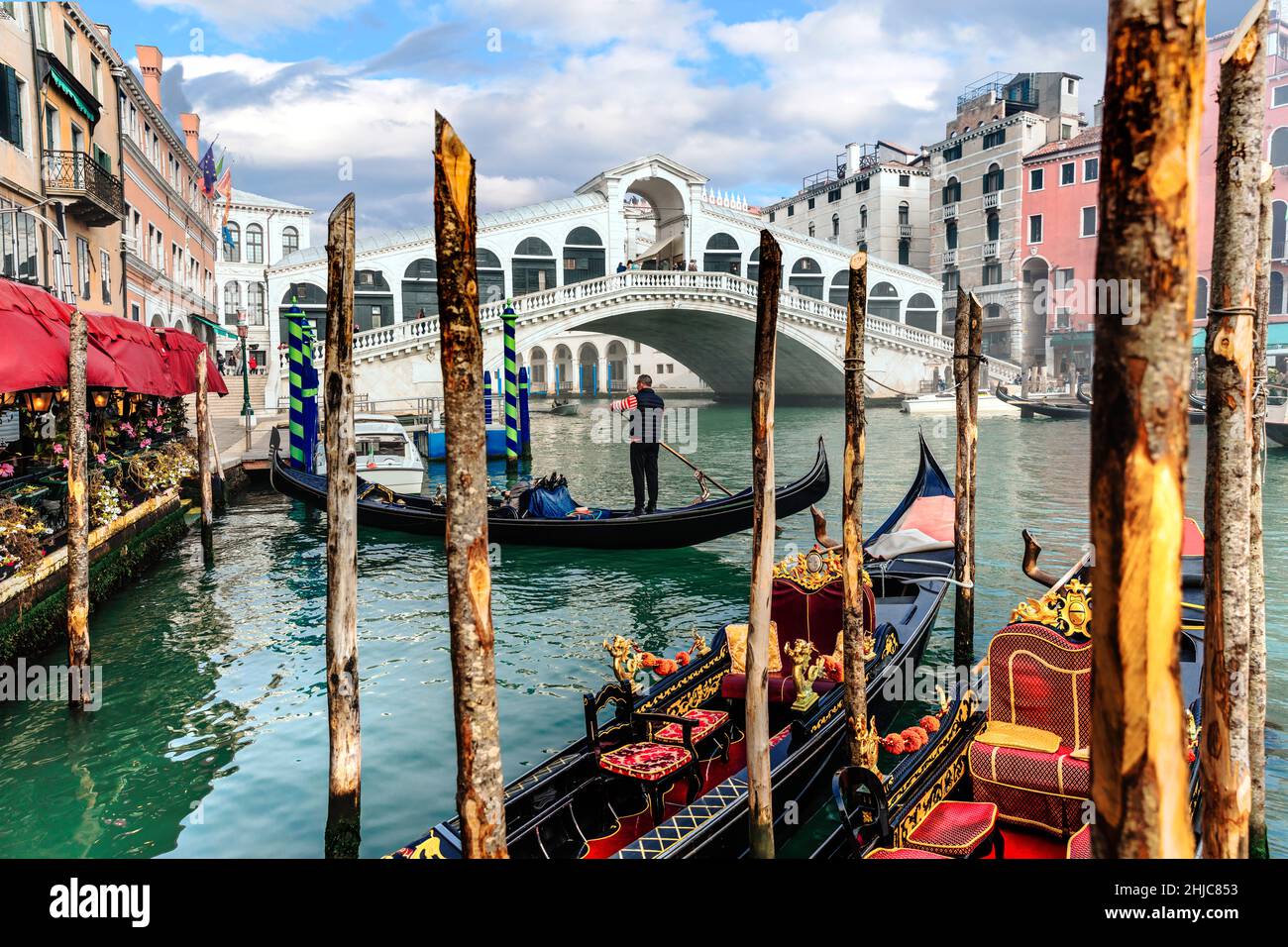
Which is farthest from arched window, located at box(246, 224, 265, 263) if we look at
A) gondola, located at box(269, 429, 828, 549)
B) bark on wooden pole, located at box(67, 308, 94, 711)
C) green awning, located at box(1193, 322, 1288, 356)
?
bark on wooden pole, located at box(67, 308, 94, 711)

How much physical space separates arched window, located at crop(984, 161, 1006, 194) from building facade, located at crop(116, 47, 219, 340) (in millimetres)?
23681

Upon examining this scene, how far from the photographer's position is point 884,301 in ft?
105

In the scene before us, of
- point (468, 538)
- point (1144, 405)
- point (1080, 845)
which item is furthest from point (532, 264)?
point (1144, 405)

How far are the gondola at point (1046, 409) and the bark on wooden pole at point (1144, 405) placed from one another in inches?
933

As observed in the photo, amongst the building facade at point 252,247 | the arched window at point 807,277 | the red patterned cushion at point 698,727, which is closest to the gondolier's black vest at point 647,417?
A: the red patterned cushion at point 698,727

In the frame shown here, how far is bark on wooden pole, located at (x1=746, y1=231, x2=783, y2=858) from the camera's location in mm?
3061

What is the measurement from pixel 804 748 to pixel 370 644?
3.81 meters

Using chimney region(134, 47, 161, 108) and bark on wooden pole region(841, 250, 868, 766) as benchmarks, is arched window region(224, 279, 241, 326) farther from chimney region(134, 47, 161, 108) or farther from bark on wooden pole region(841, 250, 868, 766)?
bark on wooden pole region(841, 250, 868, 766)

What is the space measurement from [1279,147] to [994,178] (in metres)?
9.43

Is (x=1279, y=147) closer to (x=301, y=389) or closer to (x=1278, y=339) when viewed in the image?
(x=1278, y=339)

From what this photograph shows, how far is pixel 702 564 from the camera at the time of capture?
29.3 ft
